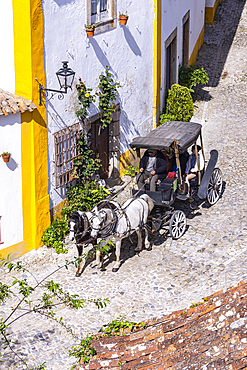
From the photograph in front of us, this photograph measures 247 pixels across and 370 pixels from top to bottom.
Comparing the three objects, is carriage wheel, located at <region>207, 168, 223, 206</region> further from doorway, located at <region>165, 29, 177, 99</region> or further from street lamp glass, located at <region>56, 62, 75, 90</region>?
doorway, located at <region>165, 29, 177, 99</region>

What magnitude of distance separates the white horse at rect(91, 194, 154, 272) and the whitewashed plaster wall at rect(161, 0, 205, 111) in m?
6.72

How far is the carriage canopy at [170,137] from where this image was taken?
33.7 ft

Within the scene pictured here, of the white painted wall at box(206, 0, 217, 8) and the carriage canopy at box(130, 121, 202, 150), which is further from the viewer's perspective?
the white painted wall at box(206, 0, 217, 8)

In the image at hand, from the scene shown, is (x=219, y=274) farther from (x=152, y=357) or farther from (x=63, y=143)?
(x=152, y=357)

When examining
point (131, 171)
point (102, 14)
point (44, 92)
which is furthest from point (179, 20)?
point (44, 92)

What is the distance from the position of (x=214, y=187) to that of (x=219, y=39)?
1425 centimetres

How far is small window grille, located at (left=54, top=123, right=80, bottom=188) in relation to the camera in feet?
34.5

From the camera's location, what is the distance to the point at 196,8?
2131cm

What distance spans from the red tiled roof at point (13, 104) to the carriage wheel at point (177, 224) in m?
3.42

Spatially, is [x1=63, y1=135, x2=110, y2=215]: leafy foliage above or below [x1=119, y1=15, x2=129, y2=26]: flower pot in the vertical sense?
below

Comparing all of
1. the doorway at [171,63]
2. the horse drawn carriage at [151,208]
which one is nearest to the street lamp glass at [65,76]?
the horse drawn carriage at [151,208]

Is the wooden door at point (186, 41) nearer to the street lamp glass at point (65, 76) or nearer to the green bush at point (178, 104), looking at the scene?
the green bush at point (178, 104)

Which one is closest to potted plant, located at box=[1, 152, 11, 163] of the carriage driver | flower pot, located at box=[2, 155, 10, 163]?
flower pot, located at box=[2, 155, 10, 163]

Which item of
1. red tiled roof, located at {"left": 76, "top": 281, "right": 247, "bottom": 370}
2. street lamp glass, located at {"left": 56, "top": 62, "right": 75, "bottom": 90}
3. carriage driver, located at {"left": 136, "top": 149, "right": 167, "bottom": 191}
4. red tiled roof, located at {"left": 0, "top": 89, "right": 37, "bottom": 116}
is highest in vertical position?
street lamp glass, located at {"left": 56, "top": 62, "right": 75, "bottom": 90}
